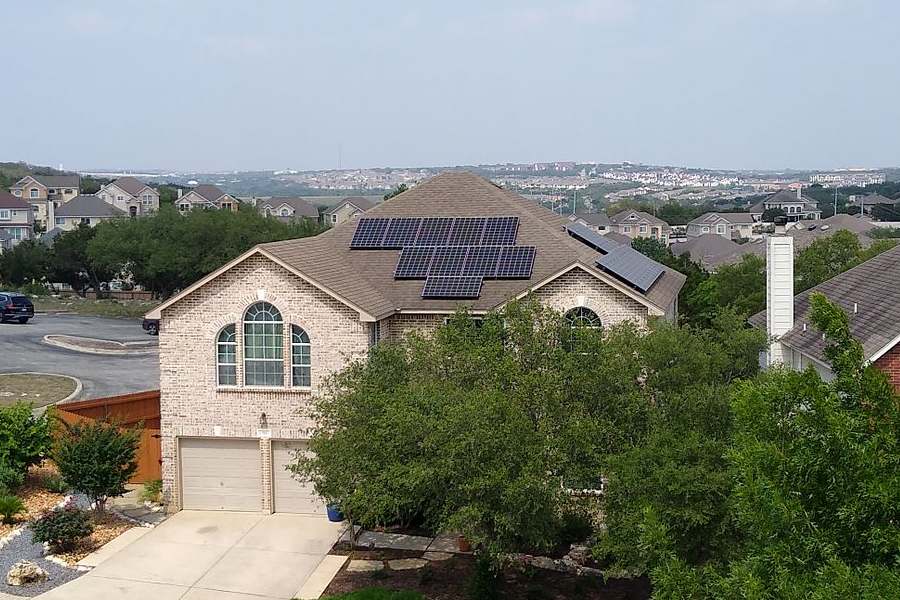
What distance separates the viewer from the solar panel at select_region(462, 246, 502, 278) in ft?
81.4

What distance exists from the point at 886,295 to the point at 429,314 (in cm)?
1025

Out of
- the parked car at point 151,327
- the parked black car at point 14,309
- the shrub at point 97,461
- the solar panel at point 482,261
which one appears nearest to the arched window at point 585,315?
the solar panel at point 482,261

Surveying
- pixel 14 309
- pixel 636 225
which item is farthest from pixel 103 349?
pixel 636 225

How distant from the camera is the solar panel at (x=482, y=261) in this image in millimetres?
24797

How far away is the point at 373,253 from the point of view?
87.4ft

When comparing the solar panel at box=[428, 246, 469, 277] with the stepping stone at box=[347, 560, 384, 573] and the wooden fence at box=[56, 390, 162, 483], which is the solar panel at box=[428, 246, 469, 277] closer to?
the stepping stone at box=[347, 560, 384, 573]

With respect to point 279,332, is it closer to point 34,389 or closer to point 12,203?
point 34,389

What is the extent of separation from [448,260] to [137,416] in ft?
34.7

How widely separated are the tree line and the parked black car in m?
11.0

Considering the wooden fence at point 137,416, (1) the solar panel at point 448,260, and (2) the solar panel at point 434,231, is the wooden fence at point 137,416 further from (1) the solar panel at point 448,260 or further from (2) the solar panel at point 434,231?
(2) the solar panel at point 434,231

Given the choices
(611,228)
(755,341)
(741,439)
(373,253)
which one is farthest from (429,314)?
(611,228)

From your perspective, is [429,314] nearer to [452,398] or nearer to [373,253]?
[373,253]

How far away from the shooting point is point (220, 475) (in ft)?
77.0

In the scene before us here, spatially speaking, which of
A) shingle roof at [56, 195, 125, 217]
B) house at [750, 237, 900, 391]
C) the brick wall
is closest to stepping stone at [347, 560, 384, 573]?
house at [750, 237, 900, 391]
